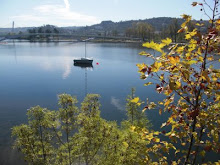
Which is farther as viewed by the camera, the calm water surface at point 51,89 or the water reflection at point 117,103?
the water reflection at point 117,103

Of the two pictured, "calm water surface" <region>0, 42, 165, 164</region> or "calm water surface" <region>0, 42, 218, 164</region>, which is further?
"calm water surface" <region>0, 42, 165, 164</region>

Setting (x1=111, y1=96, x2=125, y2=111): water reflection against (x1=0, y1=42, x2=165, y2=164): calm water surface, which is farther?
(x1=111, y1=96, x2=125, y2=111): water reflection

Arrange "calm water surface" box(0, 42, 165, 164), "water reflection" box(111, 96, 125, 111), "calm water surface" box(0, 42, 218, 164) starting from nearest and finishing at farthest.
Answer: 1. "calm water surface" box(0, 42, 218, 164)
2. "calm water surface" box(0, 42, 165, 164)
3. "water reflection" box(111, 96, 125, 111)

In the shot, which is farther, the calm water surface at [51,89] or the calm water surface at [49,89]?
the calm water surface at [49,89]

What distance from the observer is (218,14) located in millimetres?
3139

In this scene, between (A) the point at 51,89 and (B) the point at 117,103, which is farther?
(A) the point at 51,89

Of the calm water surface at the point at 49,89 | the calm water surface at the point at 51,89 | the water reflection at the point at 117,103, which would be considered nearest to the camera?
the calm water surface at the point at 51,89

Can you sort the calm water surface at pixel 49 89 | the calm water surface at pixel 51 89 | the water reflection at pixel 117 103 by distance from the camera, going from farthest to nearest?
the water reflection at pixel 117 103 < the calm water surface at pixel 49 89 < the calm water surface at pixel 51 89

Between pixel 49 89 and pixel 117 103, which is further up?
pixel 49 89

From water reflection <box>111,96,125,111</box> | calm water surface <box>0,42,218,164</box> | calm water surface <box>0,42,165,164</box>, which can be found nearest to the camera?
calm water surface <box>0,42,218,164</box>

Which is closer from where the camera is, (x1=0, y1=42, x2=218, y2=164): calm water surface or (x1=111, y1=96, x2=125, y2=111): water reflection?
(x1=0, y1=42, x2=218, y2=164): calm water surface

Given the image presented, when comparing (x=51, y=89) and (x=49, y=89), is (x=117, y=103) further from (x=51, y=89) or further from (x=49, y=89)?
(x=49, y=89)

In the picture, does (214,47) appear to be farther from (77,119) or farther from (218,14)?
(77,119)

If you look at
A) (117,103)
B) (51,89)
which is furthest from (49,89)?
(117,103)
